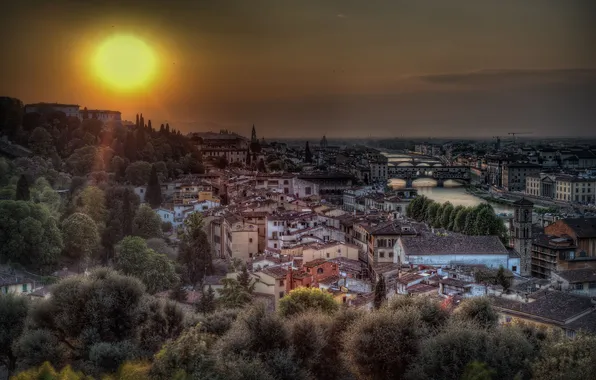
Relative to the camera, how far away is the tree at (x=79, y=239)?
26.3ft

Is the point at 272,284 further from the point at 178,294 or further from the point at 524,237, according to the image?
the point at 524,237

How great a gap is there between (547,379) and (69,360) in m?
2.81

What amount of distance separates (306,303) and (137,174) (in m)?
8.73

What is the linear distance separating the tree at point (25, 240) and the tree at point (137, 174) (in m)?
5.40

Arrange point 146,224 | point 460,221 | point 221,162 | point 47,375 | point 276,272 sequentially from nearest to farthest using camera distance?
1. point 47,375
2. point 276,272
3. point 146,224
4. point 460,221
5. point 221,162

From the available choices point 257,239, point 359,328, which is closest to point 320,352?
point 359,328

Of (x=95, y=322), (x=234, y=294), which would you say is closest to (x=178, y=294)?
(x=234, y=294)

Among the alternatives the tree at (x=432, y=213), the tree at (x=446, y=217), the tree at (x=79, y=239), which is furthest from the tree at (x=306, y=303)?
the tree at (x=432, y=213)

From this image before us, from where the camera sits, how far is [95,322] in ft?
14.9

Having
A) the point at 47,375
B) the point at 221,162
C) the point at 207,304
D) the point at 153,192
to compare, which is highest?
the point at 221,162

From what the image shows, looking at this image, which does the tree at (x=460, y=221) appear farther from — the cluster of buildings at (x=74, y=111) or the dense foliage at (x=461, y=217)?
the cluster of buildings at (x=74, y=111)

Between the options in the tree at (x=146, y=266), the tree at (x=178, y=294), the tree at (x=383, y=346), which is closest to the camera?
the tree at (x=383, y=346)

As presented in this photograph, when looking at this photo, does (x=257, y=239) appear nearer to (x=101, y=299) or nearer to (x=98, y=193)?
(x=98, y=193)

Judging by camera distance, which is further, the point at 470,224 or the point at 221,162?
the point at 221,162
